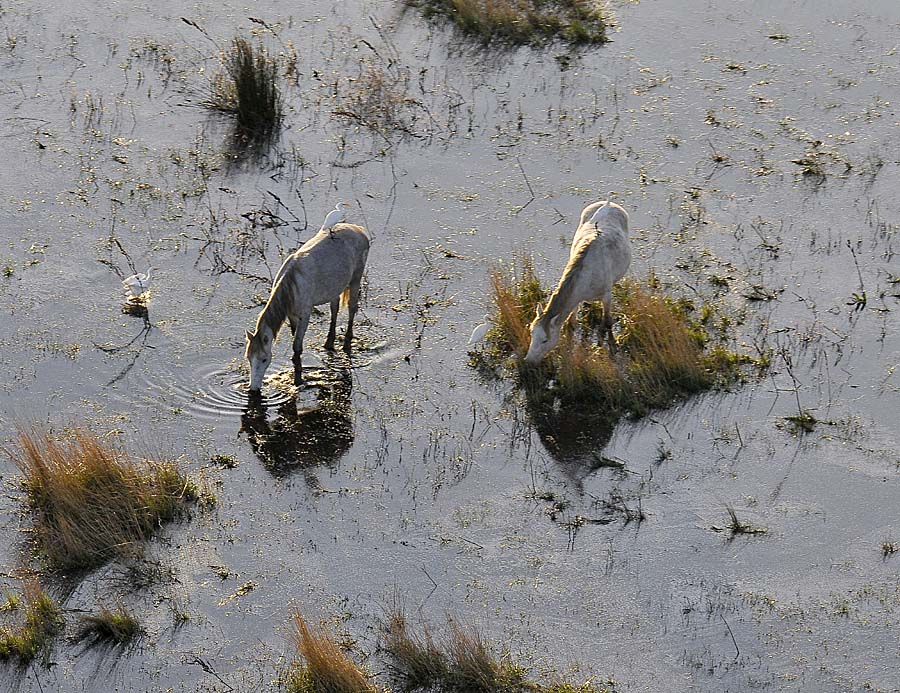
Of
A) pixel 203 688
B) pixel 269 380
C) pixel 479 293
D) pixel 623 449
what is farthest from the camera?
pixel 479 293

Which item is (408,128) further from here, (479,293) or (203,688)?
(203,688)

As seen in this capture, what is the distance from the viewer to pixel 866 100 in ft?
55.8

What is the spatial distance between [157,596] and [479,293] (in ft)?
17.7

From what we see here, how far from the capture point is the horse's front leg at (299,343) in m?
11.2

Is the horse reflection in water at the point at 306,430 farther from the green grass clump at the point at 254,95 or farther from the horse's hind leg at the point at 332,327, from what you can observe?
the green grass clump at the point at 254,95

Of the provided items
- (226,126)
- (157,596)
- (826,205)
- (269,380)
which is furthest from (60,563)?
(826,205)

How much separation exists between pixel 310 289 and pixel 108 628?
4.03m

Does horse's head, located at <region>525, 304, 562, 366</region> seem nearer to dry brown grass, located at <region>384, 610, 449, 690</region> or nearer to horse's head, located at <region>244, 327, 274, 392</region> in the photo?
horse's head, located at <region>244, 327, 274, 392</region>

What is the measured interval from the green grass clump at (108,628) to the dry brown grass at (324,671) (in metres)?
1.33

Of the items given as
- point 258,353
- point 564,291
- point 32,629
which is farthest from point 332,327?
point 32,629

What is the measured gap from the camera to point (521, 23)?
18703 mm

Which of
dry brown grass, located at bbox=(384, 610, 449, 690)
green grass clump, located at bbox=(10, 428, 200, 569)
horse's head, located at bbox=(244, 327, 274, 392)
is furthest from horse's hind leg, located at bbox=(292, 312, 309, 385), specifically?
dry brown grass, located at bbox=(384, 610, 449, 690)

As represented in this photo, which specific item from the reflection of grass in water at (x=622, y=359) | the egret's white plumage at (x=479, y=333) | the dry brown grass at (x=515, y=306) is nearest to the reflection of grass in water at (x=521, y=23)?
the dry brown grass at (x=515, y=306)

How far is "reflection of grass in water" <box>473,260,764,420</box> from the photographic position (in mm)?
11070
